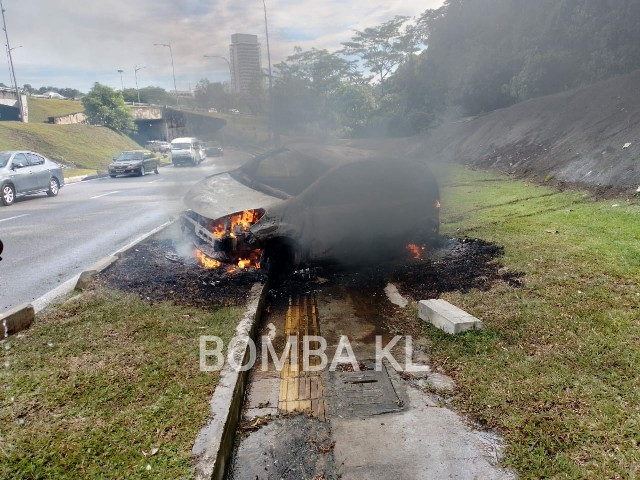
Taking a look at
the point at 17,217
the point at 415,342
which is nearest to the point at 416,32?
the point at 17,217

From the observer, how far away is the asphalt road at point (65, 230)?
6066 mm

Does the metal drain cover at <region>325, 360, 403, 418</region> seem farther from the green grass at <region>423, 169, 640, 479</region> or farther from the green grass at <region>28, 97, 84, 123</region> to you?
the green grass at <region>28, 97, 84, 123</region>

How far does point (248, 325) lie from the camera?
4.27m

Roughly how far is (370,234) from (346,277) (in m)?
0.83

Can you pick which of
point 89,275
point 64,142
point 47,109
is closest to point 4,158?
point 89,275

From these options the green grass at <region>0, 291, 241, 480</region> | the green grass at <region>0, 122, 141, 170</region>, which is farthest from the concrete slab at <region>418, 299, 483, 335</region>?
the green grass at <region>0, 122, 141, 170</region>

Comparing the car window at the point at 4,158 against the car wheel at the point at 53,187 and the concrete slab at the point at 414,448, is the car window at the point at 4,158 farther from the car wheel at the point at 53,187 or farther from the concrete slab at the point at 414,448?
the concrete slab at the point at 414,448

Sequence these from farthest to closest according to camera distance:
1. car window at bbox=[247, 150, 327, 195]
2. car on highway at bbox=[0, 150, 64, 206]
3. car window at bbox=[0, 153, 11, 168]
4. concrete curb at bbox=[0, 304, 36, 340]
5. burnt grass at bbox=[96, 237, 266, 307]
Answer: car window at bbox=[0, 153, 11, 168] → car on highway at bbox=[0, 150, 64, 206] → car window at bbox=[247, 150, 327, 195] → burnt grass at bbox=[96, 237, 266, 307] → concrete curb at bbox=[0, 304, 36, 340]

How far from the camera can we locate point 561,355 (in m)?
3.49

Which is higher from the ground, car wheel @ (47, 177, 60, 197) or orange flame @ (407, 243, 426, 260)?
car wheel @ (47, 177, 60, 197)

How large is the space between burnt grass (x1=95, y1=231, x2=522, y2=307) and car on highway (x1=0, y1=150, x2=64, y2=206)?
8503 mm

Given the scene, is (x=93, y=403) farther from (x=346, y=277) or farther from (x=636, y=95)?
(x=636, y=95)

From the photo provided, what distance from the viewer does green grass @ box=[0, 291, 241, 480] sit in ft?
8.05

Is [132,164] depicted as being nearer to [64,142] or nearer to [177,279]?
[64,142]
